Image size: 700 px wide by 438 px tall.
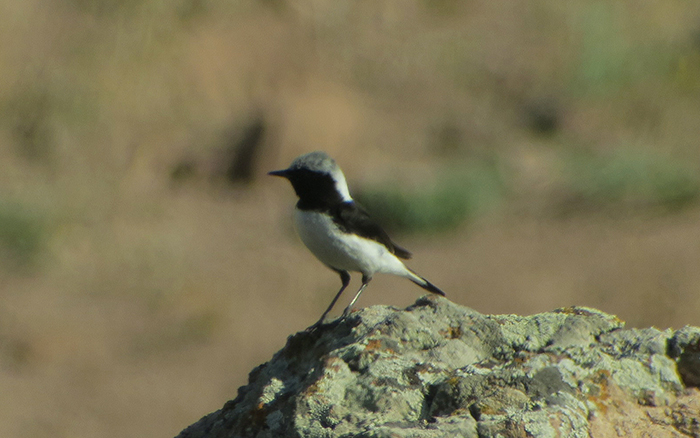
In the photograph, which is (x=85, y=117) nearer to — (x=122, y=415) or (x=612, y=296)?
(x=122, y=415)

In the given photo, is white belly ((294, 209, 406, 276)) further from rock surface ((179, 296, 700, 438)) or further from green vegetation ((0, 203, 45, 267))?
green vegetation ((0, 203, 45, 267))

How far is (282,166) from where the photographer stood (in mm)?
14969

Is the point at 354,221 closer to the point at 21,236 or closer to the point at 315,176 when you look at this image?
the point at 315,176

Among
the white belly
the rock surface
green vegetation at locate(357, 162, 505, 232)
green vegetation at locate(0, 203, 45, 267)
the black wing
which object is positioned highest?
green vegetation at locate(357, 162, 505, 232)

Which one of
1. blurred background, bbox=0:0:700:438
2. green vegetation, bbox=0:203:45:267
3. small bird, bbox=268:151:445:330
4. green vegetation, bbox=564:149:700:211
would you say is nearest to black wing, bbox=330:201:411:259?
small bird, bbox=268:151:445:330

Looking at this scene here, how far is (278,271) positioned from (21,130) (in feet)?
21.3

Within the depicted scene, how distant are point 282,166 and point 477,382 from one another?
12.1 metres

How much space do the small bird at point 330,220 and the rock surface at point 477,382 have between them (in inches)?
71.1

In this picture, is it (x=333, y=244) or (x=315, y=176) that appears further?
(x=315, y=176)

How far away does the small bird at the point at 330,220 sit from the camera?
219 inches

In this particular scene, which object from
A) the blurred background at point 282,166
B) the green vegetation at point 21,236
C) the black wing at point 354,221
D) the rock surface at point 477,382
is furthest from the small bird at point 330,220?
the green vegetation at point 21,236

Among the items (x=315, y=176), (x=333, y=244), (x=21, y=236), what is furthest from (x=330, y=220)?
(x=21, y=236)

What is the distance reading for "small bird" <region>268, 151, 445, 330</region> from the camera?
219 inches

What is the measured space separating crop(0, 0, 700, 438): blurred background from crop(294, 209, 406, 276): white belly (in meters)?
4.68
